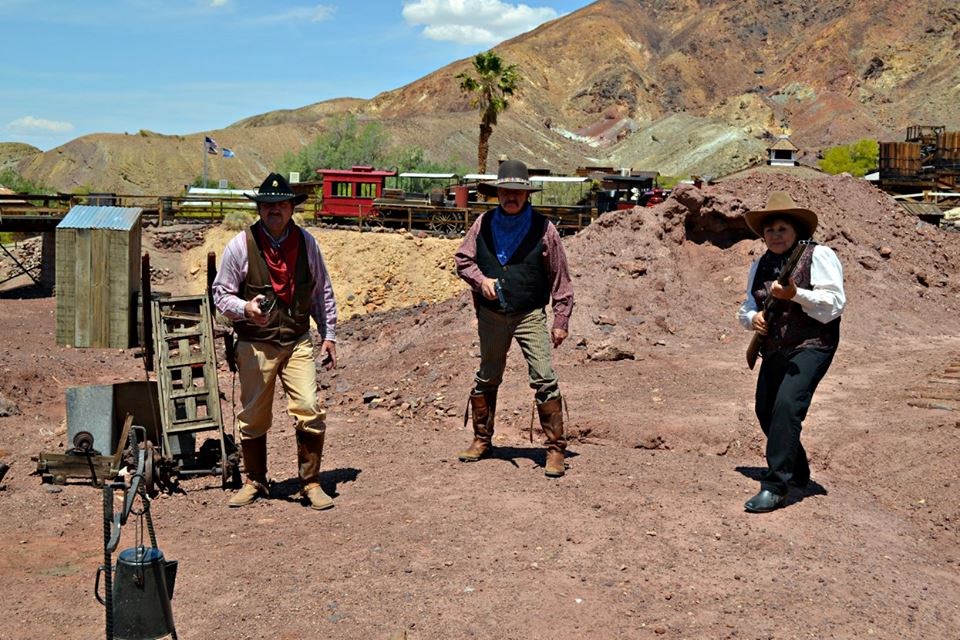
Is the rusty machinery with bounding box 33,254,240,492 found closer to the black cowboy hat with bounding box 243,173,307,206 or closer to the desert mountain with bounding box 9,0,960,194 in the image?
the black cowboy hat with bounding box 243,173,307,206

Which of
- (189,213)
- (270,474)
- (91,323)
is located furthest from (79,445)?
(189,213)

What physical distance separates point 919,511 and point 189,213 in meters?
34.9

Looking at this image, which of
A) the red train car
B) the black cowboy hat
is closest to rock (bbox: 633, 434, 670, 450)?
the black cowboy hat

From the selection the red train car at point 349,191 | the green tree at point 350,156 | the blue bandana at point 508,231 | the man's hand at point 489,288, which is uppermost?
the green tree at point 350,156

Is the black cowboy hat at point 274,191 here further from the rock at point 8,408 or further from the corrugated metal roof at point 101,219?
the rock at point 8,408

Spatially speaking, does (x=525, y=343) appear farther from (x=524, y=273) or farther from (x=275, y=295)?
(x=275, y=295)

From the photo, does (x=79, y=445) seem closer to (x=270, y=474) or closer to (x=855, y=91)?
(x=270, y=474)

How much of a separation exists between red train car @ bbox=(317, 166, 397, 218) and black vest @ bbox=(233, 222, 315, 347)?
2823 centimetres

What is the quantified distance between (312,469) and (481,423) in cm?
134

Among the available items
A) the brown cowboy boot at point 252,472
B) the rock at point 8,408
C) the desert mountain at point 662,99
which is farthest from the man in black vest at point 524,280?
the desert mountain at point 662,99

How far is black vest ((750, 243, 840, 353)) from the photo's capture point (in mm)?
5621

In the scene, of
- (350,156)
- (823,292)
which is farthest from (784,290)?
(350,156)

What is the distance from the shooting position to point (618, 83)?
122875 mm

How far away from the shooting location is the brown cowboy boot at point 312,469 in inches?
238
